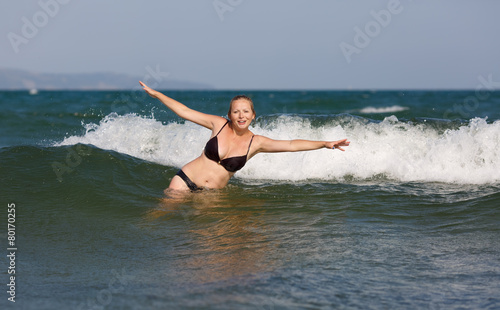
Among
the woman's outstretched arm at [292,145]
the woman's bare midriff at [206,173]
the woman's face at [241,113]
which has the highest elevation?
the woman's face at [241,113]

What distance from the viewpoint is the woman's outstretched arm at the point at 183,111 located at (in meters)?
5.83

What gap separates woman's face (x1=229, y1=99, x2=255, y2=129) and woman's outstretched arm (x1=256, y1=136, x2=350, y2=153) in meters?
0.32

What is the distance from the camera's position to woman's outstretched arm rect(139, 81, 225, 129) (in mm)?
5832

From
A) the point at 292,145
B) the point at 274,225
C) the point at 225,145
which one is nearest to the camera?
the point at 274,225

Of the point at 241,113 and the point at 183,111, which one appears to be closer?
the point at 241,113

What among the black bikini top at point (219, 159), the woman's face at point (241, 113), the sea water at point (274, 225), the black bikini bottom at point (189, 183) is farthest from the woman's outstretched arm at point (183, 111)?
the sea water at point (274, 225)

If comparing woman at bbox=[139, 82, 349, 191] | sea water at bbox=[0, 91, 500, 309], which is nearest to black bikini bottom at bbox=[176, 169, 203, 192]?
woman at bbox=[139, 82, 349, 191]

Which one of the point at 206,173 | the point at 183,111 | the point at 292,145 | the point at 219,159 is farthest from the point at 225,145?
the point at 292,145

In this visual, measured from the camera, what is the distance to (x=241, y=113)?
581cm

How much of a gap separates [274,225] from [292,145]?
93cm

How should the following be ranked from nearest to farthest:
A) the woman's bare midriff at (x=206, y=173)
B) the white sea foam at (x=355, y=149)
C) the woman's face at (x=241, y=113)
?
the woman's face at (x=241, y=113), the woman's bare midriff at (x=206, y=173), the white sea foam at (x=355, y=149)

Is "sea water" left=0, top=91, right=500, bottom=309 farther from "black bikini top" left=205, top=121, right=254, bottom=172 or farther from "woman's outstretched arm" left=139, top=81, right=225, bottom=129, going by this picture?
"woman's outstretched arm" left=139, top=81, right=225, bottom=129

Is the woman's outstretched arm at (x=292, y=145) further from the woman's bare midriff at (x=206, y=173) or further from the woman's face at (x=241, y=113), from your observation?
the woman's bare midriff at (x=206, y=173)

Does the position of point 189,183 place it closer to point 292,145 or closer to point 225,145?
point 225,145
